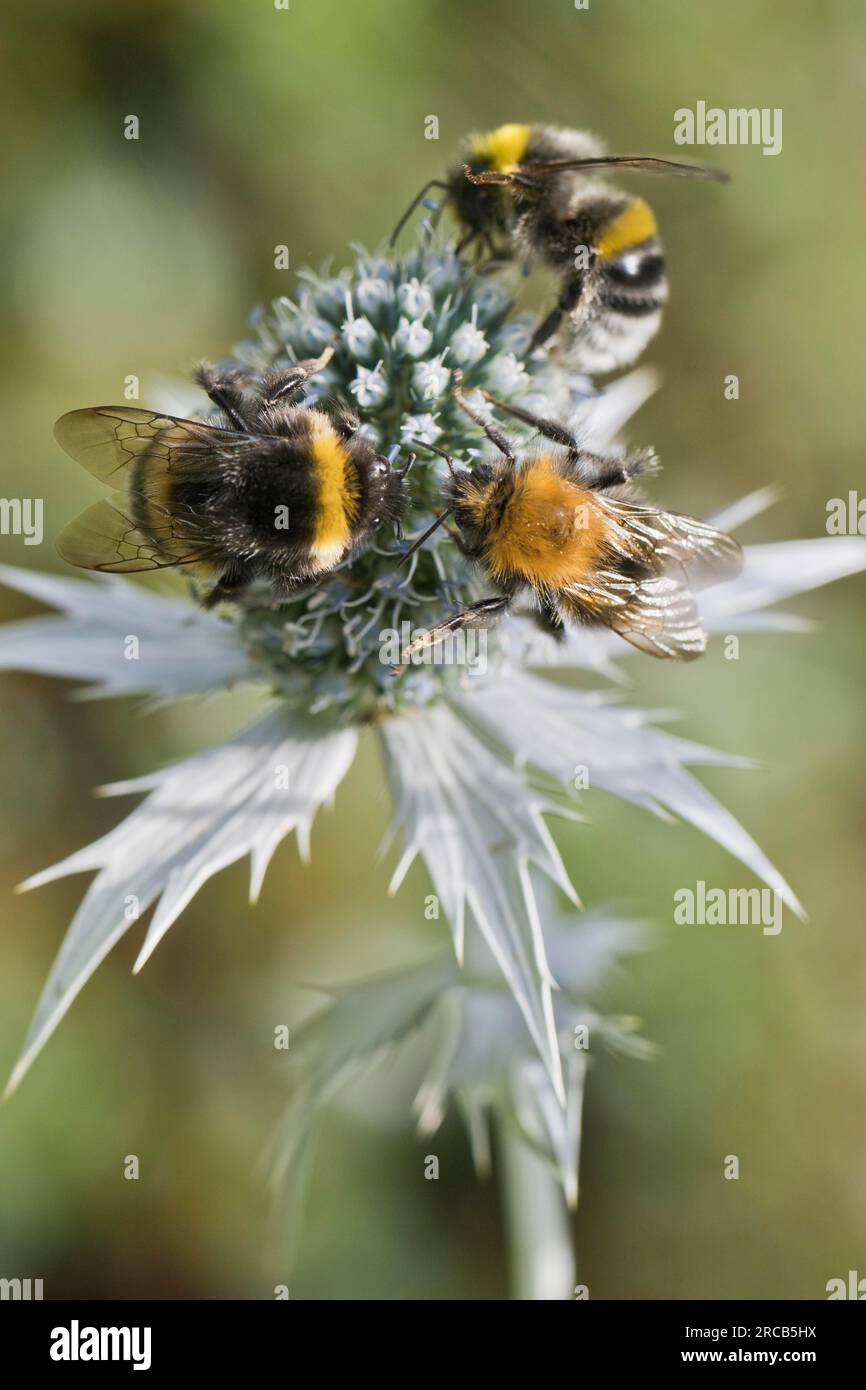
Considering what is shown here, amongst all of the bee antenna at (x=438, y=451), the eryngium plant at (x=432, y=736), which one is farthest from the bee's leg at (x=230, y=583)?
the bee antenna at (x=438, y=451)

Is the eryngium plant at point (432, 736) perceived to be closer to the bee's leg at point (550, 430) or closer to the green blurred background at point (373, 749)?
the bee's leg at point (550, 430)

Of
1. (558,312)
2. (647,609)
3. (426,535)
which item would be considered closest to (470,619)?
(426,535)

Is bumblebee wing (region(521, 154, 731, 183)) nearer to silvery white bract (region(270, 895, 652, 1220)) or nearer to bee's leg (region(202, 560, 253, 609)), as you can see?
bee's leg (region(202, 560, 253, 609))

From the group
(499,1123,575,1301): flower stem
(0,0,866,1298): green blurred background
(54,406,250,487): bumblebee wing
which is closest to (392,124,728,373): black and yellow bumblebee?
(54,406,250,487): bumblebee wing

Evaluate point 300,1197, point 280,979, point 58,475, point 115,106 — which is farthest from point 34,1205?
point 115,106

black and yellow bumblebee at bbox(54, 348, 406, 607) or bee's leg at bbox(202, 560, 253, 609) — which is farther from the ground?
black and yellow bumblebee at bbox(54, 348, 406, 607)

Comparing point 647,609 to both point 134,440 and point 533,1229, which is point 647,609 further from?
point 533,1229

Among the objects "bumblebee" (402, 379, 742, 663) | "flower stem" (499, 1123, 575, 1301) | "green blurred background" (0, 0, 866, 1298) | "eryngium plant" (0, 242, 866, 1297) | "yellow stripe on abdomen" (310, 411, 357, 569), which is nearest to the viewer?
"yellow stripe on abdomen" (310, 411, 357, 569)
